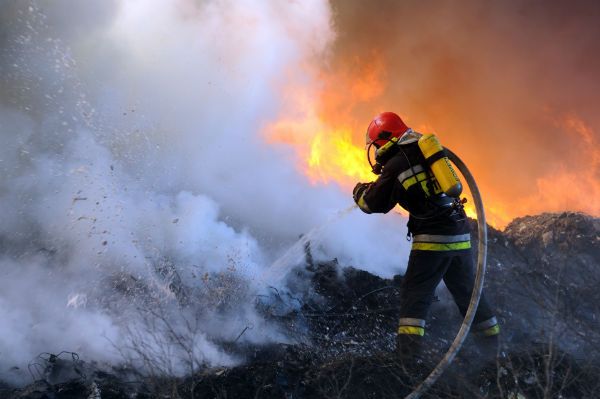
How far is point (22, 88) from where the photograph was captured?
25.4 feet

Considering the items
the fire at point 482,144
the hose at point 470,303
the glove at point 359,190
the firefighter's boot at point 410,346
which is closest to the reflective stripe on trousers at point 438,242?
the hose at point 470,303

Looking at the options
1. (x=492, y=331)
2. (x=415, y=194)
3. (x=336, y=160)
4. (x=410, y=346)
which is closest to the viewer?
(x=410, y=346)

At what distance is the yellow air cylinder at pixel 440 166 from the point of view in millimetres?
3793

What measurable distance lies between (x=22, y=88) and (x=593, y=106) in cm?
1228

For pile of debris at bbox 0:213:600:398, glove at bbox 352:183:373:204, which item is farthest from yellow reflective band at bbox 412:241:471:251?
pile of debris at bbox 0:213:600:398

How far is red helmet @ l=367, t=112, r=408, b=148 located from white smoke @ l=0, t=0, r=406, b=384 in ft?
7.16

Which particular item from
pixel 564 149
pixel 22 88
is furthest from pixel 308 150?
pixel 564 149

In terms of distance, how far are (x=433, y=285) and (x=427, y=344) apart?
42.3 inches

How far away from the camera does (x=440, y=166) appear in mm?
3840

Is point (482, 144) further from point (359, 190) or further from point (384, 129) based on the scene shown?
point (359, 190)

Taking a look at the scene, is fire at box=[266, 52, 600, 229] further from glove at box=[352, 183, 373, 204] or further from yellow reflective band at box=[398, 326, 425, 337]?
yellow reflective band at box=[398, 326, 425, 337]

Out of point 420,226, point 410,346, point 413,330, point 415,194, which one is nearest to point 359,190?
point 415,194

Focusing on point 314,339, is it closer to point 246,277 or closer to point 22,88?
point 246,277

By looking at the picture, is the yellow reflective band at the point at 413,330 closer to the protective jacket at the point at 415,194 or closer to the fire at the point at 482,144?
the protective jacket at the point at 415,194
